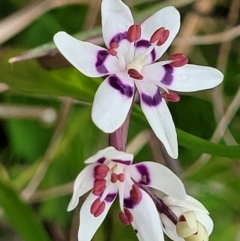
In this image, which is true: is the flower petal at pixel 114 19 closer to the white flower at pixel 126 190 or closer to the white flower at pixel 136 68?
the white flower at pixel 136 68

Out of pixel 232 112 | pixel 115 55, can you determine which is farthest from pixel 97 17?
pixel 115 55

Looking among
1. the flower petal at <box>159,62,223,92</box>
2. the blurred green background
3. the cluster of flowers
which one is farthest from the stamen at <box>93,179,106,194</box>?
the blurred green background

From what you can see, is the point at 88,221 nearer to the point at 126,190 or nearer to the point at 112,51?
the point at 126,190

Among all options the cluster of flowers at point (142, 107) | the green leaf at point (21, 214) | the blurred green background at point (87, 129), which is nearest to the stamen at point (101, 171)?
the cluster of flowers at point (142, 107)

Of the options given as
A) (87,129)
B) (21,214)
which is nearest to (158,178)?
(21,214)

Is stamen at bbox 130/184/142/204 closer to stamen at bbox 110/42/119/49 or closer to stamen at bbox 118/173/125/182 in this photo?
stamen at bbox 118/173/125/182

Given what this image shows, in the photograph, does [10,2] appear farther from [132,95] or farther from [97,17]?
[132,95]

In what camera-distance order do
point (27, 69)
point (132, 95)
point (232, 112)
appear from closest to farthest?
point (132, 95), point (27, 69), point (232, 112)
